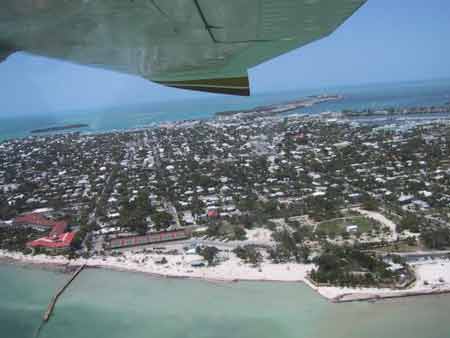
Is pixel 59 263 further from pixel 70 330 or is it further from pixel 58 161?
pixel 58 161

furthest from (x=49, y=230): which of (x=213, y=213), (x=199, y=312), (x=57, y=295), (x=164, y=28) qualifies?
(x=164, y=28)

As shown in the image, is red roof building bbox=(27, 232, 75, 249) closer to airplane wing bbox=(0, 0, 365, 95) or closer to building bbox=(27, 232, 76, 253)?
building bbox=(27, 232, 76, 253)

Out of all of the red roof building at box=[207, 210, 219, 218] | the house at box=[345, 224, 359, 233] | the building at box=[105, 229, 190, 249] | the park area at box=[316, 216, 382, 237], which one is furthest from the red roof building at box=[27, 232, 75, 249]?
the house at box=[345, 224, 359, 233]

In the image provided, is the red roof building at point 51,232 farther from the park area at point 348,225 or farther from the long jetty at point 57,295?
the park area at point 348,225

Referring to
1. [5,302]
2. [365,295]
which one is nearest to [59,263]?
[5,302]

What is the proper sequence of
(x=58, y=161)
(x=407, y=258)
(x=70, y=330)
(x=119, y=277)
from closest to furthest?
(x=70, y=330) → (x=407, y=258) → (x=119, y=277) → (x=58, y=161)
